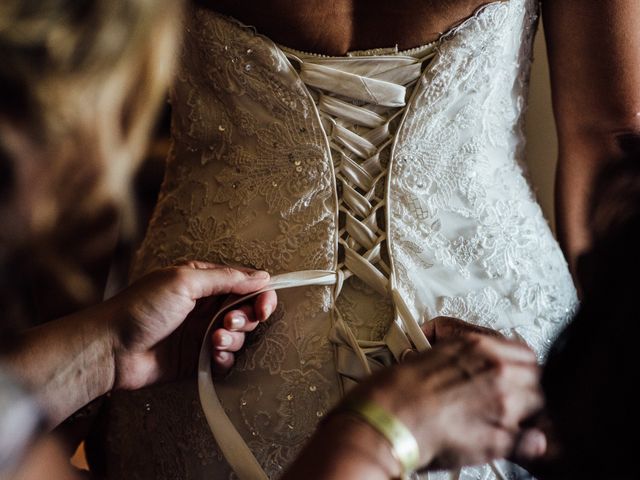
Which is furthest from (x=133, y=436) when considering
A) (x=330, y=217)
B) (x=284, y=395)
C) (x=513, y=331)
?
(x=513, y=331)

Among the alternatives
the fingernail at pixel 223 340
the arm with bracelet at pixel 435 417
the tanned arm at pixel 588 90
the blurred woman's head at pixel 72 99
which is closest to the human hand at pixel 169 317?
the fingernail at pixel 223 340

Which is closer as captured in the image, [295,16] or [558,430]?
[558,430]

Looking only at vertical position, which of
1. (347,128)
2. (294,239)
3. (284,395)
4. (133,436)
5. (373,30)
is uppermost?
(373,30)

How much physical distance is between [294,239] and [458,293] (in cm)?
19

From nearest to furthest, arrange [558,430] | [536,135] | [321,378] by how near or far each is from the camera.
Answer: [558,430] → [321,378] → [536,135]

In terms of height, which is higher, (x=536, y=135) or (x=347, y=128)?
(x=347, y=128)

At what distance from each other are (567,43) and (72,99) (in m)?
0.62

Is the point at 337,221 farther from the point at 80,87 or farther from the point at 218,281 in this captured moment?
the point at 80,87

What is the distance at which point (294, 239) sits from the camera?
0.80m

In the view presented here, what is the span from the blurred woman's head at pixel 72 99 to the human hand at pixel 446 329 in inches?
13.2

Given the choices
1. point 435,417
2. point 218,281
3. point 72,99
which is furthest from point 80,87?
point 435,417

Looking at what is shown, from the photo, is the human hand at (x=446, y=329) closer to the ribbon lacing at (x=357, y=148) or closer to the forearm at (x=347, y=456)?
the ribbon lacing at (x=357, y=148)

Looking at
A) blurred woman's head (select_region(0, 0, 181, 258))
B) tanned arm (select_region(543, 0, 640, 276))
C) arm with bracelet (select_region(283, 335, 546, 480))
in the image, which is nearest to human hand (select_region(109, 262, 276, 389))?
blurred woman's head (select_region(0, 0, 181, 258))

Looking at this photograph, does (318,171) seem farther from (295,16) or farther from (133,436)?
(133,436)
